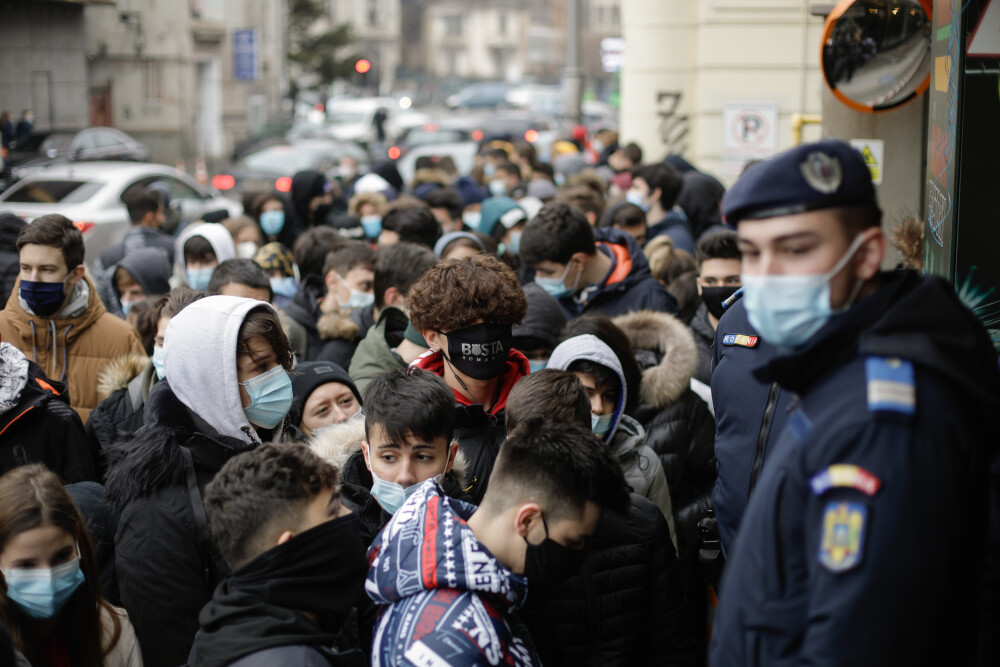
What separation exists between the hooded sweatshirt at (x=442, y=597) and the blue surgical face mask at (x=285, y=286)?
15.5 ft

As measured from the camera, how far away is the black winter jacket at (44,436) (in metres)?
3.89

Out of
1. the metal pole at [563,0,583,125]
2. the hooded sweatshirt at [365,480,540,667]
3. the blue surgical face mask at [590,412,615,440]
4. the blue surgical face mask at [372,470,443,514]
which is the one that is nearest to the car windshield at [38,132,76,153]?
the metal pole at [563,0,583,125]

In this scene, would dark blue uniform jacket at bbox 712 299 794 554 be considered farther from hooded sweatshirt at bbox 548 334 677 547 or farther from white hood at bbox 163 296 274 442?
white hood at bbox 163 296 274 442

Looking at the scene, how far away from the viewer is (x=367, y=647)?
295 centimetres

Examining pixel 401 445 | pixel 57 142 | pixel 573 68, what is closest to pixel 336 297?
pixel 401 445

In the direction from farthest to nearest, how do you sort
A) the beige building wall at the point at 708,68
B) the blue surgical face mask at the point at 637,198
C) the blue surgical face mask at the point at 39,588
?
the beige building wall at the point at 708,68 < the blue surgical face mask at the point at 637,198 < the blue surgical face mask at the point at 39,588

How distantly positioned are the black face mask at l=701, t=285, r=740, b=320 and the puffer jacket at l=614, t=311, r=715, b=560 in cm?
46

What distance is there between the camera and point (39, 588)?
2.91 metres

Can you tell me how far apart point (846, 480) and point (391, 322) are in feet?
10.7

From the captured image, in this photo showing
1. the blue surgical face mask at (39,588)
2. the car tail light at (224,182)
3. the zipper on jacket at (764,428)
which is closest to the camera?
the blue surgical face mask at (39,588)

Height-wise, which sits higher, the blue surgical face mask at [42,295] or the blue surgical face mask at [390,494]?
the blue surgical face mask at [42,295]

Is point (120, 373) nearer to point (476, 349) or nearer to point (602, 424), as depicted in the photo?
point (476, 349)

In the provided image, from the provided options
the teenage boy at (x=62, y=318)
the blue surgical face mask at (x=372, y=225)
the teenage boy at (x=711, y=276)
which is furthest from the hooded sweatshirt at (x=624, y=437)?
the blue surgical face mask at (x=372, y=225)

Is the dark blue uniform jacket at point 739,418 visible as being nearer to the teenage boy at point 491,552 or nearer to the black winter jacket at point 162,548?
the teenage boy at point 491,552
